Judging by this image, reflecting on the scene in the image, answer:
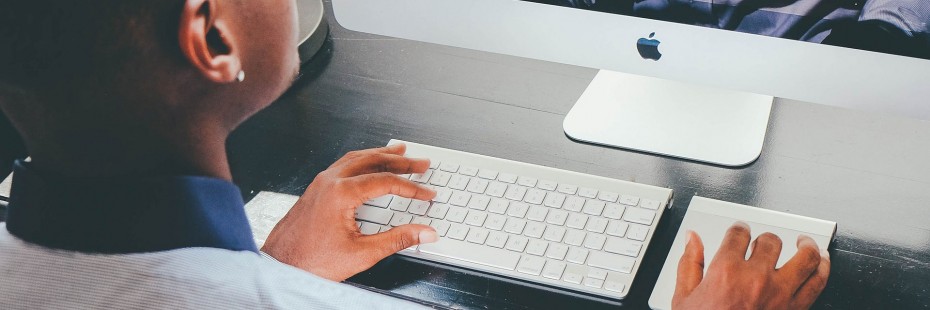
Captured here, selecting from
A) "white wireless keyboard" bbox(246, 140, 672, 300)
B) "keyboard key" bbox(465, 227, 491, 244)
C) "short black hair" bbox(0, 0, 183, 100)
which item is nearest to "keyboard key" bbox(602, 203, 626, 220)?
"white wireless keyboard" bbox(246, 140, 672, 300)

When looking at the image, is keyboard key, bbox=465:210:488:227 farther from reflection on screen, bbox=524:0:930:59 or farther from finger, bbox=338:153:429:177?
reflection on screen, bbox=524:0:930:59

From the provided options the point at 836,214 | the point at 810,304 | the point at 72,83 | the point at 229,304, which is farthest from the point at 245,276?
the point at 836,214

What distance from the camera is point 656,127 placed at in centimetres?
102

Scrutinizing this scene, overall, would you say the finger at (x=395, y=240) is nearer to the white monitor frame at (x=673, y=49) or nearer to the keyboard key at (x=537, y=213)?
the keyboard key at (x=537, y=213)

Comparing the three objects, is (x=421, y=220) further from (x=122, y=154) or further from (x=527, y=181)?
(x=122, y=154)

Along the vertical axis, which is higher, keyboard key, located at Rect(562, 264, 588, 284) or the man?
the man

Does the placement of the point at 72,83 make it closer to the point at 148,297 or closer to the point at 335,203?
the point at 148,297

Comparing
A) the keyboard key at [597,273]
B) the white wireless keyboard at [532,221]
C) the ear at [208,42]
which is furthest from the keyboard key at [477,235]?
the ear at [208,42]

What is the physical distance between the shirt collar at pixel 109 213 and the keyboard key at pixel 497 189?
1.15 feet

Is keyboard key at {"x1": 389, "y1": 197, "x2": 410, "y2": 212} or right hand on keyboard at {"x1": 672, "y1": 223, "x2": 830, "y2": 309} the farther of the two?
keyboard key at {"x1": 389, "y1": 197, "x2": 410, "y2": 212}

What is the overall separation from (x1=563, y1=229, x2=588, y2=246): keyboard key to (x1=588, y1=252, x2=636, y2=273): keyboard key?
19 millimetres

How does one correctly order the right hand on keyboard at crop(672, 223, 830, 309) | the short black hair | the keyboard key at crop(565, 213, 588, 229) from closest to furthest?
1. the short black hair
2. the right hand on keyboard at crop(672, 223, 830, 309)
3. the keyboard key at crop(565, 213, 588, 229)

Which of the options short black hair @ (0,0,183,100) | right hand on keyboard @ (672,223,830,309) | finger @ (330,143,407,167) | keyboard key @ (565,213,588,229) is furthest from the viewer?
finger @ (330,143,407,167)

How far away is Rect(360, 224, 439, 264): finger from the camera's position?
860 mm
